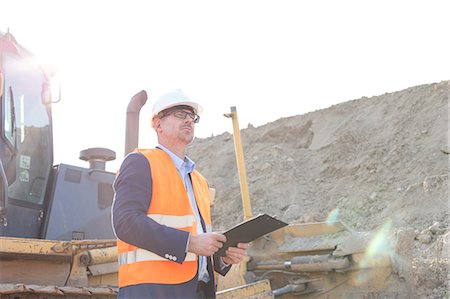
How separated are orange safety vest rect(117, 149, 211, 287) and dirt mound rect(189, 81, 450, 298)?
881cm

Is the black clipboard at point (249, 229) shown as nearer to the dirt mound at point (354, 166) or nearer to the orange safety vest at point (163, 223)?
the orange safety vest at point (163, 223)

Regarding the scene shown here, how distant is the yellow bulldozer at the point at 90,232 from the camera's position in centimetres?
443

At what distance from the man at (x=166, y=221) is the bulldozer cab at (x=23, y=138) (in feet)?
7.46

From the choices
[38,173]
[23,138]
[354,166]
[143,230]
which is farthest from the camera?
[354,166]

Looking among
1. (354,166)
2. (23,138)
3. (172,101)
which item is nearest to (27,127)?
(23,138)

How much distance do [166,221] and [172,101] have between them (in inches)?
26.3

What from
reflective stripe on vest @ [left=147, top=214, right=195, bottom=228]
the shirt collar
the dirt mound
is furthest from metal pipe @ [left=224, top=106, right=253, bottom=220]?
the dirt mound

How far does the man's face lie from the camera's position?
2943 mm

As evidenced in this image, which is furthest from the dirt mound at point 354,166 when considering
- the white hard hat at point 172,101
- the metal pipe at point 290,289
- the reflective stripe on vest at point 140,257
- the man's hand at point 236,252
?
the reflective stripe on vest at point 140,257

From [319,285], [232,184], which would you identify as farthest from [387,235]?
[232,184]

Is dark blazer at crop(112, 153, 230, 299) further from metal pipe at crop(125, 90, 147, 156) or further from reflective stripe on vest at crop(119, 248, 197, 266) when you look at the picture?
metal pipe at crop(125, 90, 147, 156)

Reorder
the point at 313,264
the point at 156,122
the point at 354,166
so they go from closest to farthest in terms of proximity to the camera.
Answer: the point at 156,122, the point at 313,264, the point at 354,166

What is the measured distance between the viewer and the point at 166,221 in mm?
2693

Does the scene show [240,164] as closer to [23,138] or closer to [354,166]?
[23,138]
